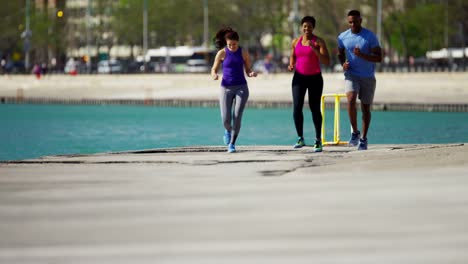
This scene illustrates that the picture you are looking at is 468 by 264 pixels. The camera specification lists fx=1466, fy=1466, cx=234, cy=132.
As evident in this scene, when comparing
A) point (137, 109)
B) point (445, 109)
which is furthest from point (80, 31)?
point (445, 109)

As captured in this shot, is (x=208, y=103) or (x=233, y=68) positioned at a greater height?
(x=233, y=68)

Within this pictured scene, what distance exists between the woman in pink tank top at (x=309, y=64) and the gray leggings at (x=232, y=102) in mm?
640

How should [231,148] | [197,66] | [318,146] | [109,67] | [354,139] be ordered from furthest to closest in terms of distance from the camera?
[197,66] < [109,67] < [354,139] < [231,148] < [318,146]

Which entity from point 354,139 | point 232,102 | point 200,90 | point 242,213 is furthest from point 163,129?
point 242,213

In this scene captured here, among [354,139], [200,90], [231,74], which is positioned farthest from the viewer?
[200,90]

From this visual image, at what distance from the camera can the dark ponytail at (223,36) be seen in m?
16.6

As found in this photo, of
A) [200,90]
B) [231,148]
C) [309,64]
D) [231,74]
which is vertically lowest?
[200,90]

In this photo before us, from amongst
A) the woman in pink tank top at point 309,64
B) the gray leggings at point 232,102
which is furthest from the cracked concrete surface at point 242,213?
the gray leggings at point 232,102

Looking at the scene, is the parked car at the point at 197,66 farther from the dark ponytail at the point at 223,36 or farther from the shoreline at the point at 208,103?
the dark ponytail at the point at 223,36

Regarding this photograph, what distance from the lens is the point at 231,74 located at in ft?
55.2

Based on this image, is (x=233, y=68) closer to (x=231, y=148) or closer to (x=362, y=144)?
(x=231, y=148)

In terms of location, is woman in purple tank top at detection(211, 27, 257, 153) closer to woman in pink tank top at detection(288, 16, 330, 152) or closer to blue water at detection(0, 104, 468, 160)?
woman in pink tank top at detection(288, 16, 330, 152)

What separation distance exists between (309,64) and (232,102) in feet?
3.90

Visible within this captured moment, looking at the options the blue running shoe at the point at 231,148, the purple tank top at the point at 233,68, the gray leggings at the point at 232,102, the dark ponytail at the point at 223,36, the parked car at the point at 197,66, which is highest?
the dark ponytail at the point at 223,36
